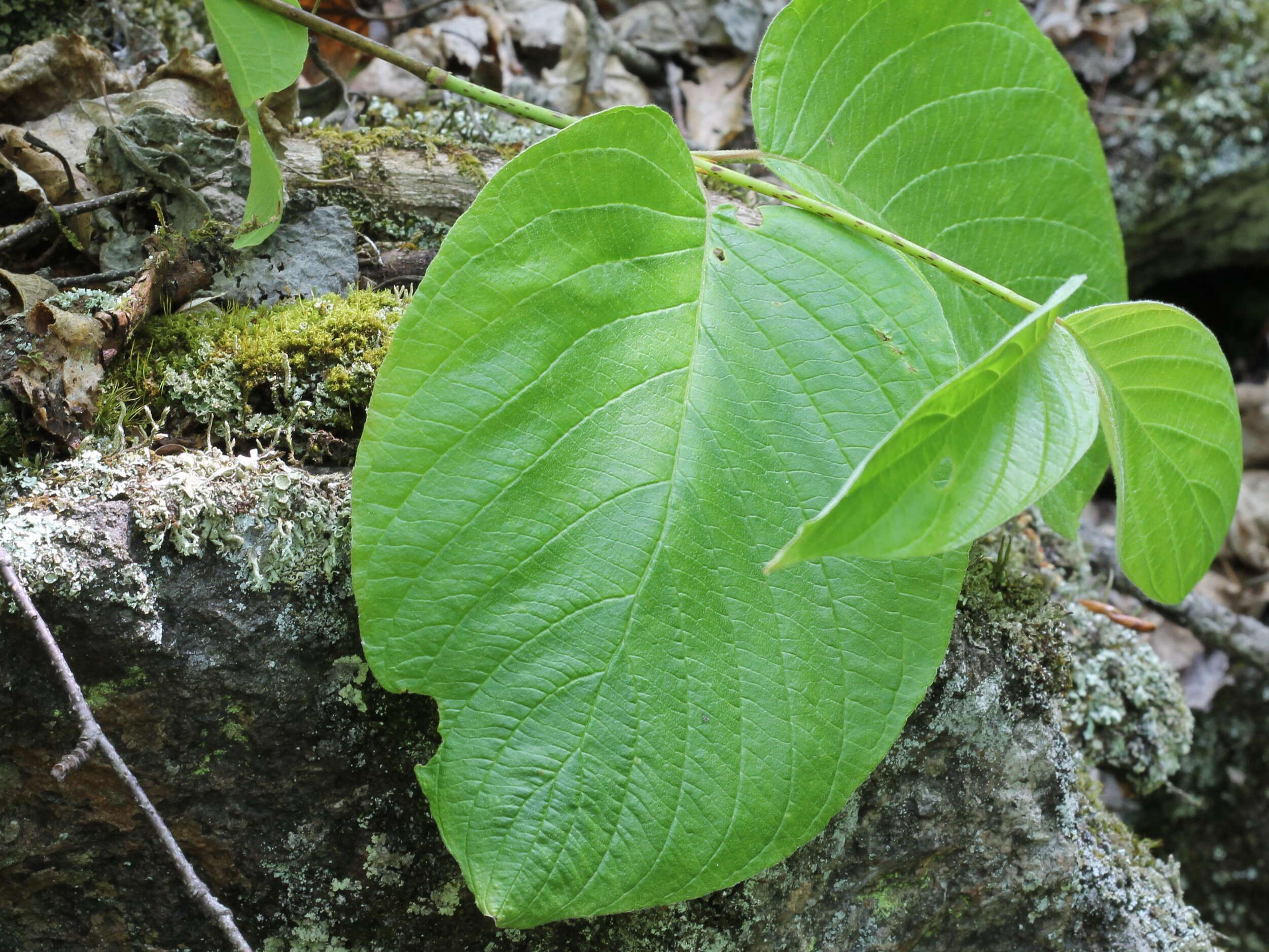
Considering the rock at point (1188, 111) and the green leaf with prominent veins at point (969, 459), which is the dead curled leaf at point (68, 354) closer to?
the green leaf with prominent veins at point (969, 459)

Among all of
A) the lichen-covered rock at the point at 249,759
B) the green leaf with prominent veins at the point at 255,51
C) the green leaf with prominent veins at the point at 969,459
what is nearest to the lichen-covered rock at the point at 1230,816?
the lichen-covered rock at the point at 249,759

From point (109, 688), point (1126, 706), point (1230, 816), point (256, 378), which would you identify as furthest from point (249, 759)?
point (1230, 816)

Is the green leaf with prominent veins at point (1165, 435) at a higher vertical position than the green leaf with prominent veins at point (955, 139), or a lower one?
lower

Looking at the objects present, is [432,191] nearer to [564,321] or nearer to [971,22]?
[564,321]

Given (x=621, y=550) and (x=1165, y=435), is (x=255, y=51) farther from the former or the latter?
(x=1165, y=435)

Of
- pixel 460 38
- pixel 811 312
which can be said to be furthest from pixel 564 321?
pixel 460 38

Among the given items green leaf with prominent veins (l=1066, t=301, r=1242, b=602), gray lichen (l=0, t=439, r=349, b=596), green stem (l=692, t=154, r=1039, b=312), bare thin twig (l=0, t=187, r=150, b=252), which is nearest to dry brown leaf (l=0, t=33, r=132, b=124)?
bare thin twig (l=0, t=187, r=150, b=252)
